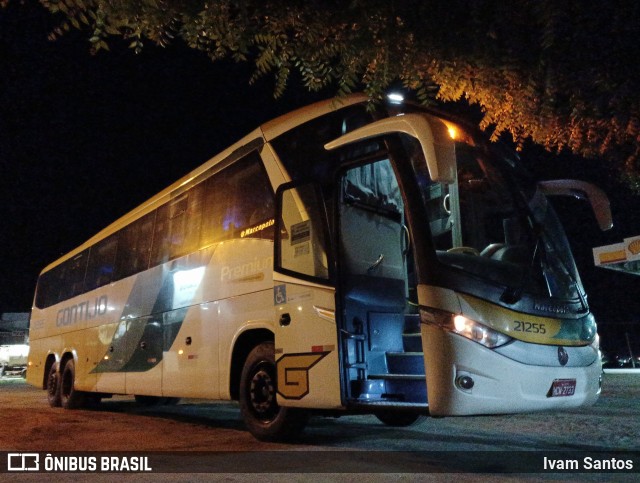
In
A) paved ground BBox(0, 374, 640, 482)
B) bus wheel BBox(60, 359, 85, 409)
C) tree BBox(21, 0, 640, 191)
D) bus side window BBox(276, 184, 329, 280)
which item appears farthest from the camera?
bus wheel BBox(60, 359, 85, 409)

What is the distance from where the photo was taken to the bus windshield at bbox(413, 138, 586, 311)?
5.93 metres

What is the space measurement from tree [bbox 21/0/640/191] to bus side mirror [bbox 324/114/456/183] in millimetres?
289

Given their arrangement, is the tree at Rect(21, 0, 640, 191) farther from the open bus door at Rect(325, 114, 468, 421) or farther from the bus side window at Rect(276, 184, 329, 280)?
the bus side window at Rect(276, 184, 329, 280)

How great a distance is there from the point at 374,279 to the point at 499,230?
1.46 metres

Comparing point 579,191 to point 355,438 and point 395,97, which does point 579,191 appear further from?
point 355,438

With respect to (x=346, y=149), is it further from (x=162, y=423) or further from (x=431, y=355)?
(x=162, y=423)

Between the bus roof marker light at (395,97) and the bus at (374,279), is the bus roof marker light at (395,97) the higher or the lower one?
the higher one

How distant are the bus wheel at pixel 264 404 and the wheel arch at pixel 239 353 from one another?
0.68ft

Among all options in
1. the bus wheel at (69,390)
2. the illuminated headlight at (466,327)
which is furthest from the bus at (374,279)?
the bus wheel at (69,390)

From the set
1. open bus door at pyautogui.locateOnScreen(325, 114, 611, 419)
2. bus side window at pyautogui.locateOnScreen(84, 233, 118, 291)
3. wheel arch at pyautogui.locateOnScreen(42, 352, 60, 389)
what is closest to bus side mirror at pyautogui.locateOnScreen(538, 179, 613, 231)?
open bus door at pyautogui.locateOnScreen(325, 114, 611, 419)

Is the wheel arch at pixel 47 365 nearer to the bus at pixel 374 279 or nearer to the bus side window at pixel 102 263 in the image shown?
the bus side window at pixel 102 263

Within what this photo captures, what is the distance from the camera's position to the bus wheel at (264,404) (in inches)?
280

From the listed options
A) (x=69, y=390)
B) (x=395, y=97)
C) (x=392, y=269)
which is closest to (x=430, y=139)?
(x=395, y=97)

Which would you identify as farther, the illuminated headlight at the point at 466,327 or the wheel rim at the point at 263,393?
the wheel rim at the point at 263,393
